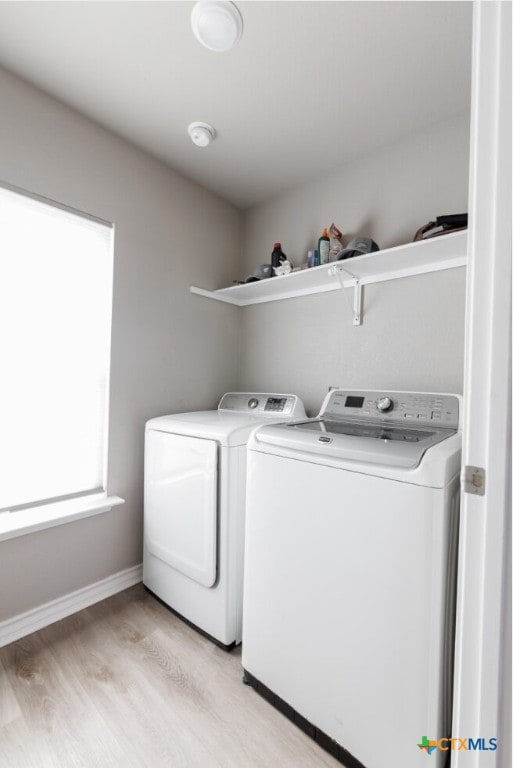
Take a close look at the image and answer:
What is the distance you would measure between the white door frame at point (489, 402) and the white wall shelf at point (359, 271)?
790mm

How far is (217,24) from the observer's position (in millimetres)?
1265

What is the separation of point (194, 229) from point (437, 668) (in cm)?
242

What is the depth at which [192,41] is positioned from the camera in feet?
4.45

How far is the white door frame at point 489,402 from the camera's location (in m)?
0.67

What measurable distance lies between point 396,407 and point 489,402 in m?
0.92

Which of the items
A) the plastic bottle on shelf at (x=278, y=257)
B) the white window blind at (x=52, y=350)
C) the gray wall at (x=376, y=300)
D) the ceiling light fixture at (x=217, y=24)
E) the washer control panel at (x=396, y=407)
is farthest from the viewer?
the plastic bottle on shelf at (x=278, y=257)

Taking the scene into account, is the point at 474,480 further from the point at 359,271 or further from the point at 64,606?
the point at 64,606

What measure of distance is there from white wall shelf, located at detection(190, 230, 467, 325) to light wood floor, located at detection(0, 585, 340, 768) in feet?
5.91

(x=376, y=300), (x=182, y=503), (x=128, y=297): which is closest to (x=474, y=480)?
(x=182, y=503)

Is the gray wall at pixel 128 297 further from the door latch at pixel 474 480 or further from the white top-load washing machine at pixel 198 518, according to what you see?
the door latch at pixel 474 480

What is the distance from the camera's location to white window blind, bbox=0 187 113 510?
1.57 metres

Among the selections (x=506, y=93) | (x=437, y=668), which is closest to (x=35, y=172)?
(x=506, y=93)

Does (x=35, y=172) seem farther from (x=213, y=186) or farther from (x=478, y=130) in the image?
(x=478, y=130)

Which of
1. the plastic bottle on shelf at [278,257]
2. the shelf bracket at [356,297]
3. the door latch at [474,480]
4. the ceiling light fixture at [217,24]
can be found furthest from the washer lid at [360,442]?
the ceiling light fixture at [217,24]
